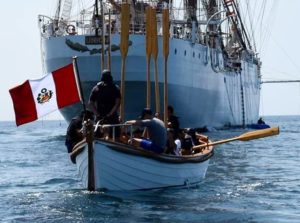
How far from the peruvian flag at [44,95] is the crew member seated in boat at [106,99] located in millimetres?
482

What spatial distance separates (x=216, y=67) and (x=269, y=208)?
49799 mm

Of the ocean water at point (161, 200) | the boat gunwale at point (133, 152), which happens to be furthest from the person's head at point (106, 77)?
the ocean water at point (161, 200)

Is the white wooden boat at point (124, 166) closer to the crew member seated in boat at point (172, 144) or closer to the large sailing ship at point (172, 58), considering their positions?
the crew member seated in boat at point (172, 144)

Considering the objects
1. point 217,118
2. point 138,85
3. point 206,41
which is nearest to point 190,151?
point 138,85

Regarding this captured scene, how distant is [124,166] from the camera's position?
60.0 ft

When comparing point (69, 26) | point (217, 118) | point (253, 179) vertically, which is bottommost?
point (217, 118)

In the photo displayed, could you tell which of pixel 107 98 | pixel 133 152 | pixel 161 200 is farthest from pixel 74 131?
pixel 161 200

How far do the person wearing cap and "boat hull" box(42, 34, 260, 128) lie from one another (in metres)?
30.9

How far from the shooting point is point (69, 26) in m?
54.5

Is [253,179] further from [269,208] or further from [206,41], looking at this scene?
[206,41]

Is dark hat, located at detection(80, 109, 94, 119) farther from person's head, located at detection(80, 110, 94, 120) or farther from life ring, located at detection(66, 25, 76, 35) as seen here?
life ring, located at detection(66, 25, 76, 35)

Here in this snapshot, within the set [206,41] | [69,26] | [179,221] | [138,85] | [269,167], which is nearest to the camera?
[179,221]

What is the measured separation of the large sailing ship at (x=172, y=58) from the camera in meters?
50.9

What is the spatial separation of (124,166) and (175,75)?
119ft
